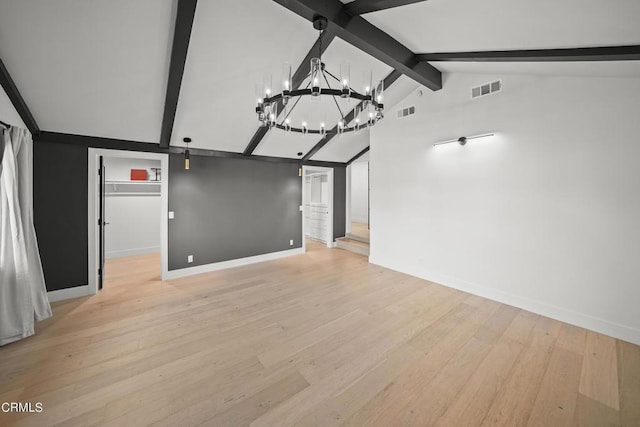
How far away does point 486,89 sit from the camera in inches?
140

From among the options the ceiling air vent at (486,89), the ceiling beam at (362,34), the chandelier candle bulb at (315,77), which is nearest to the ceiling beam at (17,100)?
the ceiling beam at (362,34)

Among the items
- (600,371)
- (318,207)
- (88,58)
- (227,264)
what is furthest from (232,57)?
(318,207)

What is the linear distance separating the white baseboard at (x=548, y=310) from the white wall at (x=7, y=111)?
6.01 m

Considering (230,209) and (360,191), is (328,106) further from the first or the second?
(360,191)

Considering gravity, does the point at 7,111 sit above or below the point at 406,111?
below

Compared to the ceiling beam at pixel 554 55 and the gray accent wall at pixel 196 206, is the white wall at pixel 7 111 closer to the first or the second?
the gray accent wall at pixel 196 206

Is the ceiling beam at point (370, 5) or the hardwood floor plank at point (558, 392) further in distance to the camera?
the ceiling beam at point (370, 5)

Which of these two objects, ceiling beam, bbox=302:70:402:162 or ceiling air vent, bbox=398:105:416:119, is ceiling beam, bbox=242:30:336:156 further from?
ceiling air vent, bbox=398:105:416:119

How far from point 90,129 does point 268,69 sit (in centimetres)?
279

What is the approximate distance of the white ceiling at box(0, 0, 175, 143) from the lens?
2139 millimetres

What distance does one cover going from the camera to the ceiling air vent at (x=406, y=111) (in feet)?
14.8

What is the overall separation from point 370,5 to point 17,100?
4.01m

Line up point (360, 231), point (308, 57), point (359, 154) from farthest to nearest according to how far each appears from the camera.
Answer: point (360, 231), point (359, 154), point (308, 57)

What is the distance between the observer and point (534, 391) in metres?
1.91
